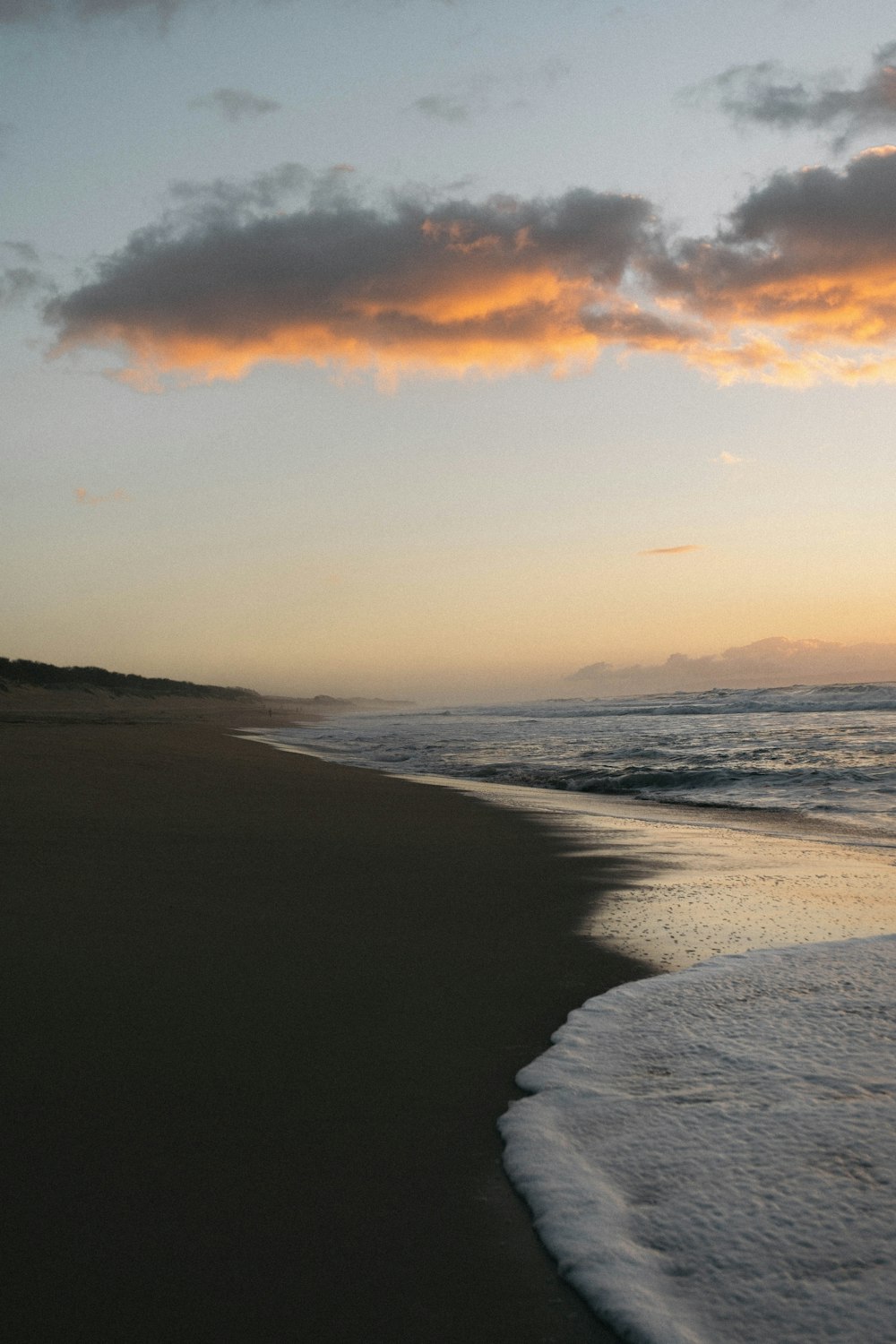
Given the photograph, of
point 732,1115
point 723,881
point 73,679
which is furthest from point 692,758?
point 73,679

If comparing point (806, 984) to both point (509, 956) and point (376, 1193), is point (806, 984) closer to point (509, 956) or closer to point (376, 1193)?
point (509, 956)

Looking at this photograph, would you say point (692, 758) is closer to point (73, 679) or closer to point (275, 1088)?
point (275, 1088)

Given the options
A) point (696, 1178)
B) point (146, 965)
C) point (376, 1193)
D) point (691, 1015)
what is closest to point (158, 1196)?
point (376, 1193)

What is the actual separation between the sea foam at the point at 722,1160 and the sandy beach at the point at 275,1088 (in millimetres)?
139

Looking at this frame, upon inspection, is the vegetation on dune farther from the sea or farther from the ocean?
the sea

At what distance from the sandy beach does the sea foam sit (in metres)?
0.14

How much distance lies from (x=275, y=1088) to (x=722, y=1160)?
4.44 feet

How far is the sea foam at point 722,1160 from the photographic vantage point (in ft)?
5.89

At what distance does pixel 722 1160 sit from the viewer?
228 cm

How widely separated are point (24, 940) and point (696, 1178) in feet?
10.4

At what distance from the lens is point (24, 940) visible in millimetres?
3885

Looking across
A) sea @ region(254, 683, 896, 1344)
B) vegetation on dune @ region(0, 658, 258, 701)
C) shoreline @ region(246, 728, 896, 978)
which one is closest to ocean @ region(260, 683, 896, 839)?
shoreline @ region(246, 728, 896, 978)

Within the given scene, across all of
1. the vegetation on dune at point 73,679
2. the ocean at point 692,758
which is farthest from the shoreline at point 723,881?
the vegetation on dune at point 73,679

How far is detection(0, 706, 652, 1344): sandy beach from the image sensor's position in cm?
177
